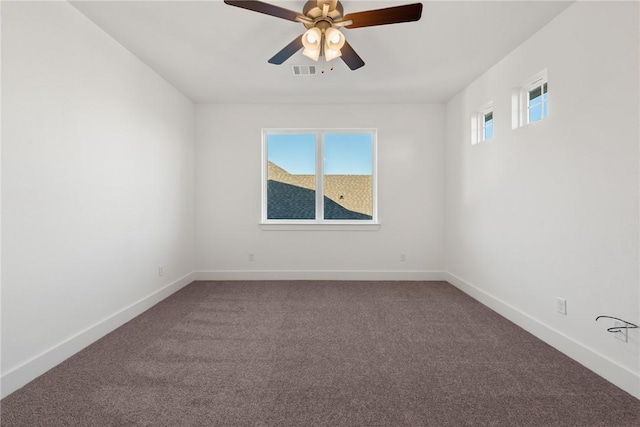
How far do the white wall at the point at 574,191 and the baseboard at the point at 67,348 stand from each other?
3.65m

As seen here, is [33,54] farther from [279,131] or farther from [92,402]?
[279,131]

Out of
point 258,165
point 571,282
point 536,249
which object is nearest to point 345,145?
point 258,165

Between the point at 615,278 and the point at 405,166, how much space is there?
292cm

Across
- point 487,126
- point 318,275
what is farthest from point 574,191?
point 318,275

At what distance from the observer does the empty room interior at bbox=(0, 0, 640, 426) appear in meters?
1.83

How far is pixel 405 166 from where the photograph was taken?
4.61 meters

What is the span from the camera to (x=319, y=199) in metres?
4.74

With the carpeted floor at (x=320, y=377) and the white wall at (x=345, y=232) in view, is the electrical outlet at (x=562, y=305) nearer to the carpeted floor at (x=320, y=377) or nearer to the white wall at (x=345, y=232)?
the carpeted floor at (x=320, y=377)

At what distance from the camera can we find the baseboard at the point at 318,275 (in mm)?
4582

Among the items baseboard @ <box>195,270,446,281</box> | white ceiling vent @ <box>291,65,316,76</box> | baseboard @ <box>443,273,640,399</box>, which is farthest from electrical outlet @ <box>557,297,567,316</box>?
white ceiling vent @ <box>291,65,316,76</box>

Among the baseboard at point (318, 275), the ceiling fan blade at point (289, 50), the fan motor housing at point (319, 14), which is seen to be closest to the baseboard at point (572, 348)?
the baseboard at point (318, 275)

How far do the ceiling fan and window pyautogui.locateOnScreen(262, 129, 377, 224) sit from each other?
2.37 meters

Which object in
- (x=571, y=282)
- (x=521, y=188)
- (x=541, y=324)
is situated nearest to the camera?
(x=571, y=282)

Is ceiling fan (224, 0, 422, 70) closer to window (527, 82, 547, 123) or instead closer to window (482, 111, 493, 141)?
window (527, 82, 547, 123)
